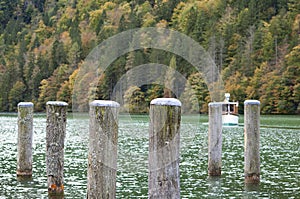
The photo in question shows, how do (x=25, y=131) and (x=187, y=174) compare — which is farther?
(x=187, y=174)

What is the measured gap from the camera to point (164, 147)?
11711 millimetres

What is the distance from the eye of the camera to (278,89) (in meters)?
113

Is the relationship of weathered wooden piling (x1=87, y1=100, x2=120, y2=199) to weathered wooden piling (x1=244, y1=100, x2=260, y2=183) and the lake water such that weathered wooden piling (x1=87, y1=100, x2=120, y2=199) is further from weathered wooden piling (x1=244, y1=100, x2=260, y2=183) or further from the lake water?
weathered wooden piling (x1=244, y1=100, x2=260, y2=183)

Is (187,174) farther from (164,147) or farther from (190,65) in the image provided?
(190,65)

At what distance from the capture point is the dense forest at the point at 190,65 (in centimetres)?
11300

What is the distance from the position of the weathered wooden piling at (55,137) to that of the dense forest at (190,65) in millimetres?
52017

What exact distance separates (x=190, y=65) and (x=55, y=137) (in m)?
111

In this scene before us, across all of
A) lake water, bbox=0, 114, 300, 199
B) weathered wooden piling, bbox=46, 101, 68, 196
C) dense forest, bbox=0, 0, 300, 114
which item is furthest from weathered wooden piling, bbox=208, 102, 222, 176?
dense forest, bbox=0, 0, 300, 114

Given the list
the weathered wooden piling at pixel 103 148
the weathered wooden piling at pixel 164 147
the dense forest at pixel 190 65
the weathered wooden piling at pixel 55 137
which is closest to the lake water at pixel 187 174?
the weathered wooden piling at pixel 55 137

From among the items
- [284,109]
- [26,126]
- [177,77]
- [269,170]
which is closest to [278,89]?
[284,109]

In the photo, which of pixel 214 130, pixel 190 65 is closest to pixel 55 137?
pixel 214 130

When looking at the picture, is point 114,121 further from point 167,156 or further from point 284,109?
point 284,109

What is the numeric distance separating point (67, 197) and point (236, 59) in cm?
11751

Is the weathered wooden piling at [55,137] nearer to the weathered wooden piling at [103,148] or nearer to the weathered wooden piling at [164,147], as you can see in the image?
the weathered wooden piling at [103,148]
